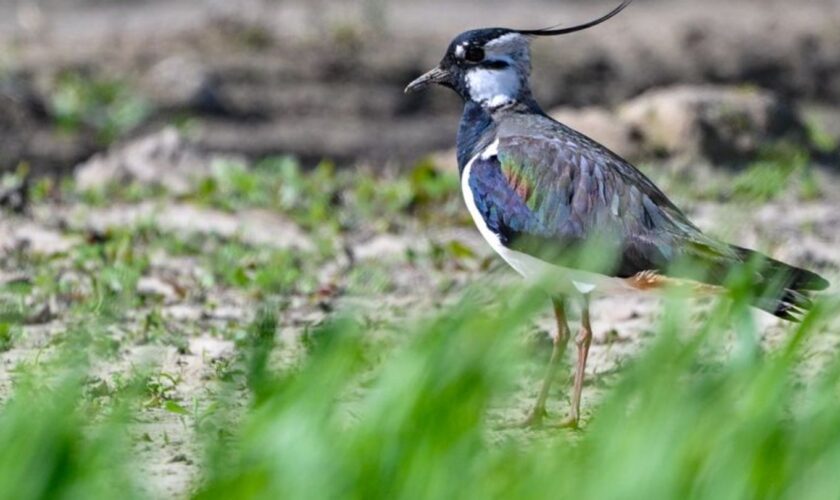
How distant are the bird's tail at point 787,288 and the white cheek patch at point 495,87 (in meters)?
1.35

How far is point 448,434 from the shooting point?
389cm

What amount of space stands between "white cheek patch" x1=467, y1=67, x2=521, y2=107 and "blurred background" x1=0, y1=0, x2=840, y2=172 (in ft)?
10.6

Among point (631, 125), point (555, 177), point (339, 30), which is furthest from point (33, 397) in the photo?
point (339, 30)

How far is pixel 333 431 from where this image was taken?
13.0ft

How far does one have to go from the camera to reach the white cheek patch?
22.1 feet

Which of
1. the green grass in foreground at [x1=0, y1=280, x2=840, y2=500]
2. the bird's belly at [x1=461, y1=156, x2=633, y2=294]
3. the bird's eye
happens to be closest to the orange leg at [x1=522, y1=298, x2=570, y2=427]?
the bird's belly at [x1=461, y1=156, x2=633, y2=294]

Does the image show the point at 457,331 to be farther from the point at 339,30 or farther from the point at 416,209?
the point at 339,30

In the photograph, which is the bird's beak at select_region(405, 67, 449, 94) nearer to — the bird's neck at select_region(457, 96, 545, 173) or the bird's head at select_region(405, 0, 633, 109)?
the bird's head at select_region(405, 0, 633, 109)

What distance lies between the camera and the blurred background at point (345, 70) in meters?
10.5

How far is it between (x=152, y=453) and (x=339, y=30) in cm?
706

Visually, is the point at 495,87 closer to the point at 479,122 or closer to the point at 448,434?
the point at 479,122

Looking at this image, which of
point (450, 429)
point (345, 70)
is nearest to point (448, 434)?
point (450, 429)

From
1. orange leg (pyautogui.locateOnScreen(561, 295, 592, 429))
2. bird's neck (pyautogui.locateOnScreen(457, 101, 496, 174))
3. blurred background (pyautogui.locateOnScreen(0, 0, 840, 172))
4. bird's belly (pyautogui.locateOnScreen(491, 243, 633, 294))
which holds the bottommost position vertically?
blurred background (pyautogui.locateOnScreen(0, 0, 840, 172))

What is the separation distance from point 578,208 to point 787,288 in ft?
2.57
